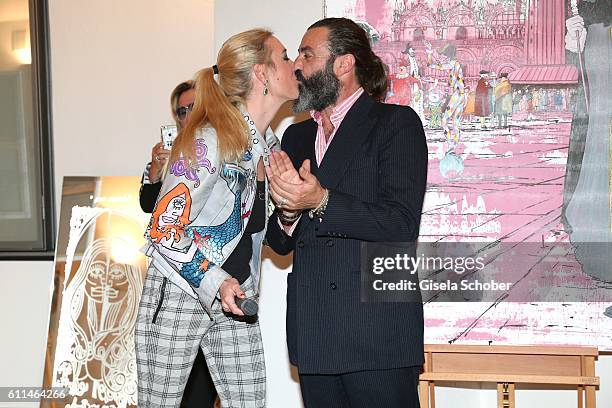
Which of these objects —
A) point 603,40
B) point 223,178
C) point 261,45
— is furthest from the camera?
point 603,40

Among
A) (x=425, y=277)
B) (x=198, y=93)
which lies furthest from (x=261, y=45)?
(x=425, y=277)

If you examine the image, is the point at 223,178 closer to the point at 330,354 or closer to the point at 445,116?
the point at 330,354

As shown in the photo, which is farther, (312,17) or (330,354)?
(312,17)

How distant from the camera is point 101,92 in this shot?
A: 13.9 feet

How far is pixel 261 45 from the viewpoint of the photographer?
250cm

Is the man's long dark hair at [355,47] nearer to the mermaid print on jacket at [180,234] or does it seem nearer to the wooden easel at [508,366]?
the mermaid print on jacket at [180,234]

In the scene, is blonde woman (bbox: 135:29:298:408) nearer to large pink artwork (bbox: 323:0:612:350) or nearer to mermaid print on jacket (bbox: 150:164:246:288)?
mermaid print on jacket (bbox: 150:164:246:288)

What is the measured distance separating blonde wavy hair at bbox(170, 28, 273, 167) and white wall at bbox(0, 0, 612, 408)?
1.64m

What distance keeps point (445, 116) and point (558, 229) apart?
652 millimetres

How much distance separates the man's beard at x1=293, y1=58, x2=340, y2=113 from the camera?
8.29 ft

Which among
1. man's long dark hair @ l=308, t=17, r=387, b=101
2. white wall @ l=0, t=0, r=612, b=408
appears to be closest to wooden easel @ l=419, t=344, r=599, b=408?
man's long dark hair @ l=308, t=17, r=387, b=101

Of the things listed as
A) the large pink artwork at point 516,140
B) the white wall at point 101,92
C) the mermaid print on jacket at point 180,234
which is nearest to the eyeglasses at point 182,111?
the white wall at point 101,92

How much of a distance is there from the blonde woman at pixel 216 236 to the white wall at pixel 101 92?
1.68 meters

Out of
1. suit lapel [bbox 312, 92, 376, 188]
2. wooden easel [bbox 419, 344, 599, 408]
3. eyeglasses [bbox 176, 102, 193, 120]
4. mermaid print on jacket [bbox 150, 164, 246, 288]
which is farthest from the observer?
eyeglasses [bbox 176, 102, 193, 120]
